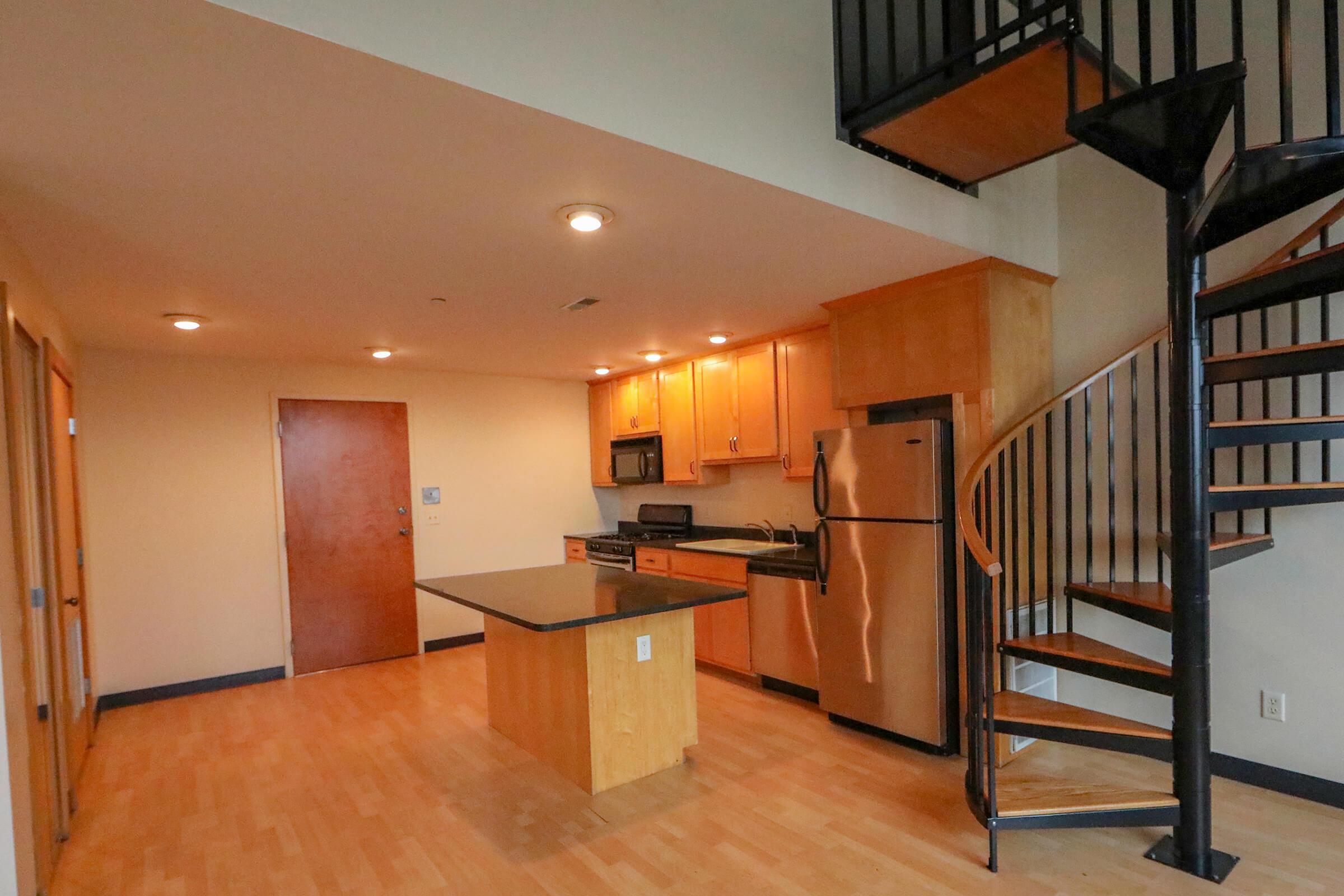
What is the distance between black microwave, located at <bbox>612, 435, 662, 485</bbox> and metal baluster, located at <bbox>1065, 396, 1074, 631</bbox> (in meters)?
2.93

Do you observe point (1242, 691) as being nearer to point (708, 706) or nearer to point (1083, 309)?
point (1083, 309)

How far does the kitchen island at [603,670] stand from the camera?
9.41 ft

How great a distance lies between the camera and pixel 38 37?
1299mm

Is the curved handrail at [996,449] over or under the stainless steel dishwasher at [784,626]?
over

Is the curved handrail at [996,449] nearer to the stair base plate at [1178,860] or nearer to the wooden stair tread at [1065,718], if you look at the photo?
the wooden stair tread at [1065,718]

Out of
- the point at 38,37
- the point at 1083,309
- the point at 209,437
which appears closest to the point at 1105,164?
the point at 1083,309

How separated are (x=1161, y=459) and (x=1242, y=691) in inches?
39.8

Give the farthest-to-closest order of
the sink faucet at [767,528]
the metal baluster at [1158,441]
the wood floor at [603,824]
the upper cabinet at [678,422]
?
1. the upper cabinet at [678,422]
2. the sink faucet at [767,528]
3. the metal baluster at [1158,441]
4. the wood floor at [603,824]

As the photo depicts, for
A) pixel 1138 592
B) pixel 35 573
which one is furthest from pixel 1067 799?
pixel 35 573

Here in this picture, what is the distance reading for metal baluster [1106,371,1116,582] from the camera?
2.96 meters

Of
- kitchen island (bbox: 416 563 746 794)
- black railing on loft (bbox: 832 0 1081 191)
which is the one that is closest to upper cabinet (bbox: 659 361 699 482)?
kitchen island (bbox: 416 563 746 794)

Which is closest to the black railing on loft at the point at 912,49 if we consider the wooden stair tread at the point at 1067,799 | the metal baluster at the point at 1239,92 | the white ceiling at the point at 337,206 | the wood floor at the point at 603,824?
the white ceiling at the point at 337,206

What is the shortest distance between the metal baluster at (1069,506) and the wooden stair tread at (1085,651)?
204 mm

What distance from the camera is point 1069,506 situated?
306cm
